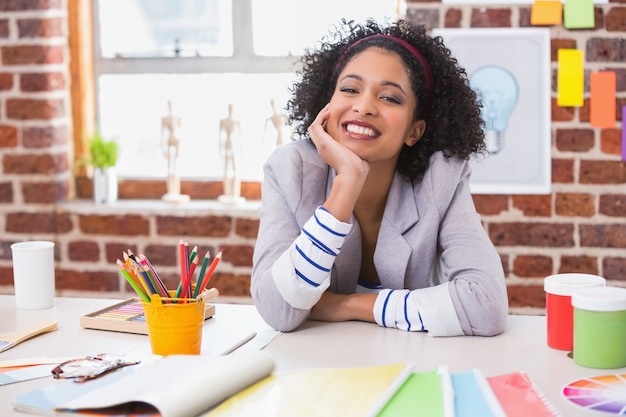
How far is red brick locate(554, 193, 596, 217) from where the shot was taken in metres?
2.74

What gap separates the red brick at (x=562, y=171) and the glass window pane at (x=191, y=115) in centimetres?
92

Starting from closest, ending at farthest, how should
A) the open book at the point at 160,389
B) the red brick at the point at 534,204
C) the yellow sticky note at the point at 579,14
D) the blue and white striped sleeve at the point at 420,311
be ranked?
1. the open book at the point at 160,389
2. the blue and white striped sleeve at the point at 420,311
3. the yellow sticky note at the point at 579,14
4. the red brick at the point at 534,204

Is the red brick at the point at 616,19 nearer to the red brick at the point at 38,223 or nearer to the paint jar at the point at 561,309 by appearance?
the paint jar at the point at 561,309

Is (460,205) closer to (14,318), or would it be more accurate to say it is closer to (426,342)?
(426,342)

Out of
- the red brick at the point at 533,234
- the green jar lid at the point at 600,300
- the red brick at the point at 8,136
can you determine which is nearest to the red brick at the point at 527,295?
the red brick at the point at 533,234

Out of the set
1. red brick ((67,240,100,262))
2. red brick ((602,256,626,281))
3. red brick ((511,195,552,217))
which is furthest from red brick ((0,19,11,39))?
red brick ((602,256,626,281))

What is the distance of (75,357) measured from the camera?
142 centimetres

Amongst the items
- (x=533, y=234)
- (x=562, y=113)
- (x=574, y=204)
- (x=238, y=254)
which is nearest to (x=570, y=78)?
(x=562, y=113)

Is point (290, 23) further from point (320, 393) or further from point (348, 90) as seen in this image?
point (320, 393)

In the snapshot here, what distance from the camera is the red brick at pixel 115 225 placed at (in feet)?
9.81

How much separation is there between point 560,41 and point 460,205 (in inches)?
43.3

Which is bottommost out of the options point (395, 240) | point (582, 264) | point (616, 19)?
point (582, 264)

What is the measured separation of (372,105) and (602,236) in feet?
4.19

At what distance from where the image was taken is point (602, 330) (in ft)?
4.42
